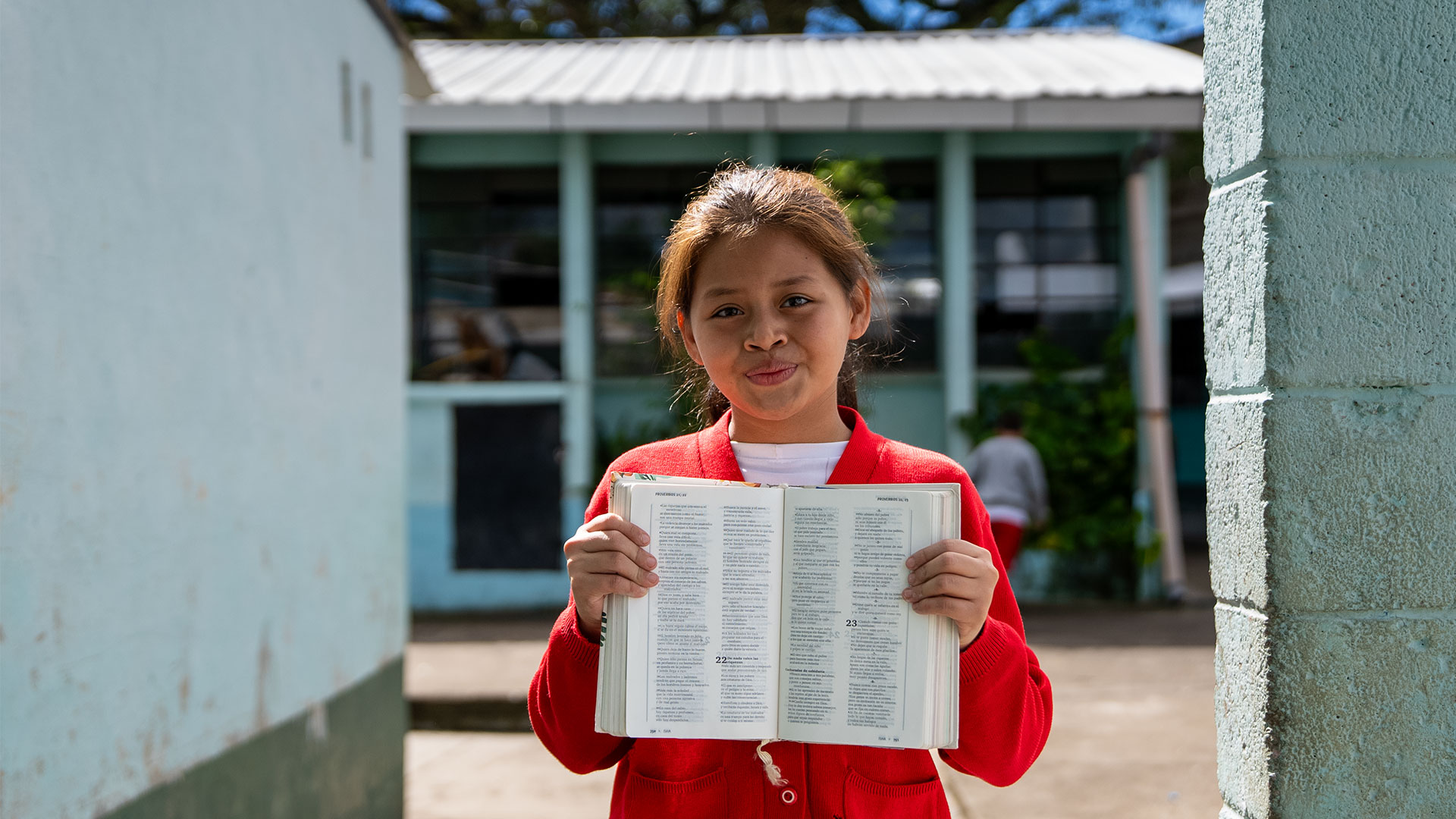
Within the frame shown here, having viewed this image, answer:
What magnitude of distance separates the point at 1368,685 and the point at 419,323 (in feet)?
28.3

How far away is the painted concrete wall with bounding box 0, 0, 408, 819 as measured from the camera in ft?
7.18

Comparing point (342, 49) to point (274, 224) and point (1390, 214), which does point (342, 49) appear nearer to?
point (274, 224)

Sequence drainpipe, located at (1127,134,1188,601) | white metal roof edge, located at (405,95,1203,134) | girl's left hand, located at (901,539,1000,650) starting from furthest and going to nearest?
1. drainpipe, located at (1127,134,1188,601)
2. white metal roof edge, located at (405,95,1203,134)
3. girl's left hand, located at (901,539,1000,650)

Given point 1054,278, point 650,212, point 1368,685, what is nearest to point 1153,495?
point 1054,278

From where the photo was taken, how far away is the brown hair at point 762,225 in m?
1.71

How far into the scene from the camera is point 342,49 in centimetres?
397

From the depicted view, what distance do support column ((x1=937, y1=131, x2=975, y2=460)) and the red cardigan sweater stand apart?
7.34m

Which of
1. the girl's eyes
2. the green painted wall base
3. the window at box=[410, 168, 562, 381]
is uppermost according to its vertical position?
the window at box=[410, 168, 562, 381]

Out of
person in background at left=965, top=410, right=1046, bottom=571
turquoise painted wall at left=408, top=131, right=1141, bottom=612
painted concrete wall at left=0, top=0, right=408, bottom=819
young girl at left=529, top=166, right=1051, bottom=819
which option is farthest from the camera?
turquoise painted wall at left=408, top=131, right=1141, bottom=612

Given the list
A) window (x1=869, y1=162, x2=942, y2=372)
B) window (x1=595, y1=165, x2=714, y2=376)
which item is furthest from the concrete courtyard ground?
window (x1=595, y1=165, x2=714, y2=376)

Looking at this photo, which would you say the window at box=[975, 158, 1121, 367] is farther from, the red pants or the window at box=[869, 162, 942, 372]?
the red pants

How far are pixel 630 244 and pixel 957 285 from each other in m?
2.75

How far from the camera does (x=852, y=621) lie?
1.49 metres

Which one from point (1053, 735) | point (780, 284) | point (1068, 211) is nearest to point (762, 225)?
point (780, 284)
